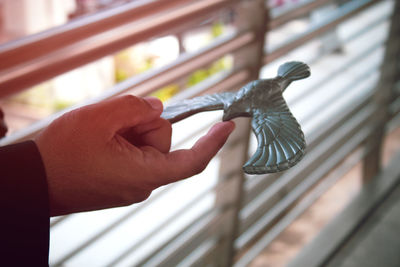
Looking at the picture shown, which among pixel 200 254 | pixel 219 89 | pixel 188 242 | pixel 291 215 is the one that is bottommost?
pixel 291 215

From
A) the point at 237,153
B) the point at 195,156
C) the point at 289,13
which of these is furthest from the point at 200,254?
the point at 195,156

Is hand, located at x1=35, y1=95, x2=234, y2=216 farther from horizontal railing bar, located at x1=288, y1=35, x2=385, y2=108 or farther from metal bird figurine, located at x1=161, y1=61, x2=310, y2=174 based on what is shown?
horizontal railing bar, located at x1=288, y1=35, x2=385, y2=108

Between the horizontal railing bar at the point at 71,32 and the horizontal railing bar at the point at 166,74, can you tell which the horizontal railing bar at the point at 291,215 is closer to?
the horizontal railing bar at the point at 166,74

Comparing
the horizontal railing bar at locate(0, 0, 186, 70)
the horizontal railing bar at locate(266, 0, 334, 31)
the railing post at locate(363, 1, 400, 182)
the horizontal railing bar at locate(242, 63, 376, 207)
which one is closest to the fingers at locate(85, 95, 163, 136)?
the horizontal railing bar at locate(0, 0, 186, 70)

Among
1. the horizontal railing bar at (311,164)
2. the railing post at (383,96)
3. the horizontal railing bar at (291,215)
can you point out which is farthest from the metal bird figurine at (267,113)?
the railing post at (383,96)

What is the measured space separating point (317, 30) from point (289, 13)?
195 millimetres

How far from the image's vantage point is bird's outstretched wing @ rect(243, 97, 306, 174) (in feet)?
1.45

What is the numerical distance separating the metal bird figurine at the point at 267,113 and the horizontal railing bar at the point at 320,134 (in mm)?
1062

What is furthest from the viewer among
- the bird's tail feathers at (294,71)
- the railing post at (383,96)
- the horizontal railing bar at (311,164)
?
the railing post at (383,96)

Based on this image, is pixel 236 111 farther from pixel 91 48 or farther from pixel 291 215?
pixel 291 215

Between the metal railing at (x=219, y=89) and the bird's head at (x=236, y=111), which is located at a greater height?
the bird's head at (x=236, y=111)

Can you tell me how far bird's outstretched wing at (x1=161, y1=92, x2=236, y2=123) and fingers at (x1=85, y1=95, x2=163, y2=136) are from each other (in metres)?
0.02

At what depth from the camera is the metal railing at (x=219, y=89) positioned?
0.80 m

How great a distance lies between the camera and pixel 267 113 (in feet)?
1.67
